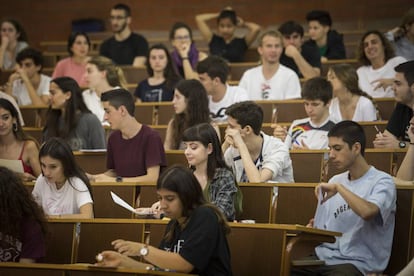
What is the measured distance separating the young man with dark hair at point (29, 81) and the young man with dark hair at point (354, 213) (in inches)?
131

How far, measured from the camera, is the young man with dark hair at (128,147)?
4.90 meters

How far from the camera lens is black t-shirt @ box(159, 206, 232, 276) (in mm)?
3471

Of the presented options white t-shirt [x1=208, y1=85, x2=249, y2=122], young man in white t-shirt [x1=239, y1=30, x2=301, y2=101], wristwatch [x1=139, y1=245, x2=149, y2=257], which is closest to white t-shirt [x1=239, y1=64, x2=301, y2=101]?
young man in white t-shirt [x1=239, y1=30, x2=301, y2=101]

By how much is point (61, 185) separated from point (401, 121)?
69.8 inches

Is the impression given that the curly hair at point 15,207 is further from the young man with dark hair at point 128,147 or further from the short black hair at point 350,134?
the short black hair at point 350,134

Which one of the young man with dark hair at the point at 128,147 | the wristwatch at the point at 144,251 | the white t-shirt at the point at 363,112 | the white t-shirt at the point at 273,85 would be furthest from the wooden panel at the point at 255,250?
the white t-shirt at the point at 273,85

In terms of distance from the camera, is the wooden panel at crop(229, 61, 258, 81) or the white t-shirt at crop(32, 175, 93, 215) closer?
the white t-shirt at crop(32, 175, 93, 215)

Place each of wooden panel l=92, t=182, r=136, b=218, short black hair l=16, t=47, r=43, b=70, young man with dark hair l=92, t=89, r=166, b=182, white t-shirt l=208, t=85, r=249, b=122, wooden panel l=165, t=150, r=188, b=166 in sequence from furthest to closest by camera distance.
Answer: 1. short black hair l=16, t=47, r=43, b=70
2. white t-shirt l=208, t=85, r=249, b=122
3. wooden panel l=165, t=150, r=188, b=166
4. young man with dark hair l=92, t=89, r=166, b=182
5. wooden panel l=92, t=182, r=136, b=218

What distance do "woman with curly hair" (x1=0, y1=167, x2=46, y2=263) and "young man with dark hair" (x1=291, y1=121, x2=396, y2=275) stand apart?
1.05m

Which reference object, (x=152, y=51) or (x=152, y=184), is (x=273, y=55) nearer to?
(x=152, y=51)

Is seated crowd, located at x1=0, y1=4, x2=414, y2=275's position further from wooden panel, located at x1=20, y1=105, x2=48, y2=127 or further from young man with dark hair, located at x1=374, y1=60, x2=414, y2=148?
wooden panel, located at x1=20, y1=105, x2=48, y2=127

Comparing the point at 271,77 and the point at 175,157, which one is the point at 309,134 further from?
the point at 271,77

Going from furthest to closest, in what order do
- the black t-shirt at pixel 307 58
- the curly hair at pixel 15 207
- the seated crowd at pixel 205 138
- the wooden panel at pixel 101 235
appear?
1. the black t-shirt at pixel 307 58
2. the wooden panel at pixel 101 235
3. the curly hair at pixel 15 207
4. the seated crowd at pixel 205 138

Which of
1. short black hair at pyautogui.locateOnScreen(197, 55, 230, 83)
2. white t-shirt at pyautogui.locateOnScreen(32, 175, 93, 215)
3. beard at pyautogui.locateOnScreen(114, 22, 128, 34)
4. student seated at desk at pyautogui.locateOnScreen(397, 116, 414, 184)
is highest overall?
beard at pyautogui.locateOnScreen(114, 22, 128, 34)
